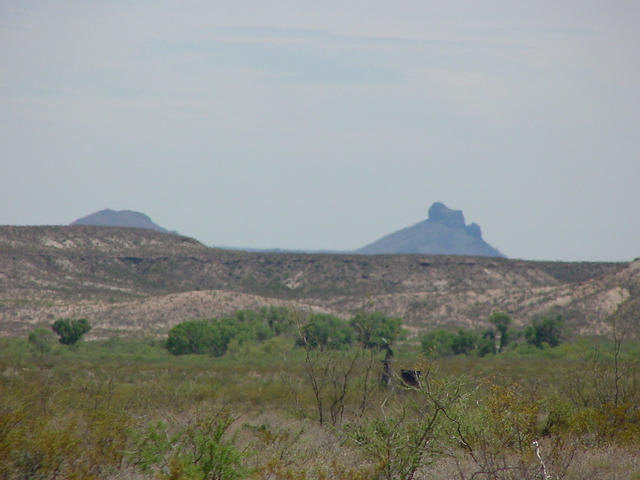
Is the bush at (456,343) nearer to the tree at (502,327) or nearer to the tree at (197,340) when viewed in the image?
the tree at (502,327)

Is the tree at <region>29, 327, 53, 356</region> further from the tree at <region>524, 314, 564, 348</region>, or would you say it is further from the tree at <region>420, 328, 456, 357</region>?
the tree at <region>524, 314, 564, 348</region>

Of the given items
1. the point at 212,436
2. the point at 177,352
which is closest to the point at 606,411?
the point at 212,436

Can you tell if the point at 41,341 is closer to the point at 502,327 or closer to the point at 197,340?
the point at 197,340

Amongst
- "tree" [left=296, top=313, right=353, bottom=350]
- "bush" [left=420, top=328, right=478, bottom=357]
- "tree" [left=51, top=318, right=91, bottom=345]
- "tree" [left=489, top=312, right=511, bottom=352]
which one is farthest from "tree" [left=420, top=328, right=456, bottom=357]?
"tree" [left=51, top=318, right=91, bottom=345]

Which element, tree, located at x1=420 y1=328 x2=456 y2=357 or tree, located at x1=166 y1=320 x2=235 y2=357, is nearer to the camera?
tree, located at x1=166 y1=320 x2=235 y2=357

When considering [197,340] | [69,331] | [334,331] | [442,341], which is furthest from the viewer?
[334,331]

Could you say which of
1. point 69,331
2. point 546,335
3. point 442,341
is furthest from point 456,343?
point 69,331

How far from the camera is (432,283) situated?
8912cm

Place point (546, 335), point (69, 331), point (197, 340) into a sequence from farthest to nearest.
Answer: point (546, 335), point (69, 331), point (197, 340)

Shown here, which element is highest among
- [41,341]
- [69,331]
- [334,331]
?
[334,331]

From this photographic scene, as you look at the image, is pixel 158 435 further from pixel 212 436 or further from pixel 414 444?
pixel 414 444

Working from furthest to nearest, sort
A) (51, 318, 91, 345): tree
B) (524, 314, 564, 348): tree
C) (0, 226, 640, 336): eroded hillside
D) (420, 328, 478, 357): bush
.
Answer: (0, 226, 640, 336): eroded hillside, (524, 314, 564, 348): tree, (420, 328, 478, 357): bush, (51, 318, 91, 345): tree

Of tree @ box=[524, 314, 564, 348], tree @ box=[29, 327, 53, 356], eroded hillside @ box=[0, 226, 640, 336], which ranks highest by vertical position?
eroded hillside @ box=[0, 226, 640, 336]

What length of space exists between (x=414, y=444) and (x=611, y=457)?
4432 mm
